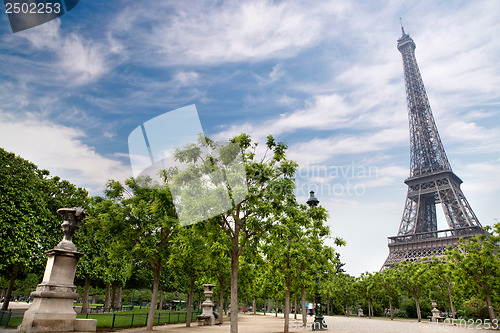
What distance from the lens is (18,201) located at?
23328mm

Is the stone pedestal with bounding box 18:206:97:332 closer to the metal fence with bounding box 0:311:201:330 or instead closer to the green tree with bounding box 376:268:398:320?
the metal fence with bounding box 0:311:201:330

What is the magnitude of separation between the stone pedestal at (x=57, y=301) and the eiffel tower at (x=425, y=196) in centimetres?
6504

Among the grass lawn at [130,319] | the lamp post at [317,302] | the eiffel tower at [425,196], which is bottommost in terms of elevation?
the grass lawn at [130,319]

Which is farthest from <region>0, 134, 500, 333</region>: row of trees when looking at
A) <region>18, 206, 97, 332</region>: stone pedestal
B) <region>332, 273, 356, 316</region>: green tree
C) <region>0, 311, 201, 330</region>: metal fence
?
<region>332, 273, 356, 316</region>: green tree

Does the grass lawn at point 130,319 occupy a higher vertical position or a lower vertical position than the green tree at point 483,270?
lower

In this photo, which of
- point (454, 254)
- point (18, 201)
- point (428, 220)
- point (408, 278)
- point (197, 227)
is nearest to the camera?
point (197, 227)

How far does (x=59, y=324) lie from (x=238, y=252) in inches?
309

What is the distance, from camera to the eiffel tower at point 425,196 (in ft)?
228

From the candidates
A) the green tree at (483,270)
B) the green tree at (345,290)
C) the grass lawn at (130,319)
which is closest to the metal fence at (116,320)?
the grass lawn at (130,319)

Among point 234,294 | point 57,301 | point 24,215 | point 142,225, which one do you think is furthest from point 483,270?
point 24,215

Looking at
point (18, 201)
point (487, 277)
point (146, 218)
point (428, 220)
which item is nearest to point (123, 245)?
point (146, 218)

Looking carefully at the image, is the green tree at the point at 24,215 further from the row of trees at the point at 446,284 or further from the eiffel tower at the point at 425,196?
the eiffel tower at the point at 425,196

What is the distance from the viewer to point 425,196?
78312 mm

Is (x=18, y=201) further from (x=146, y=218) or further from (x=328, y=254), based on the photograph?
(x=328, y=254)
